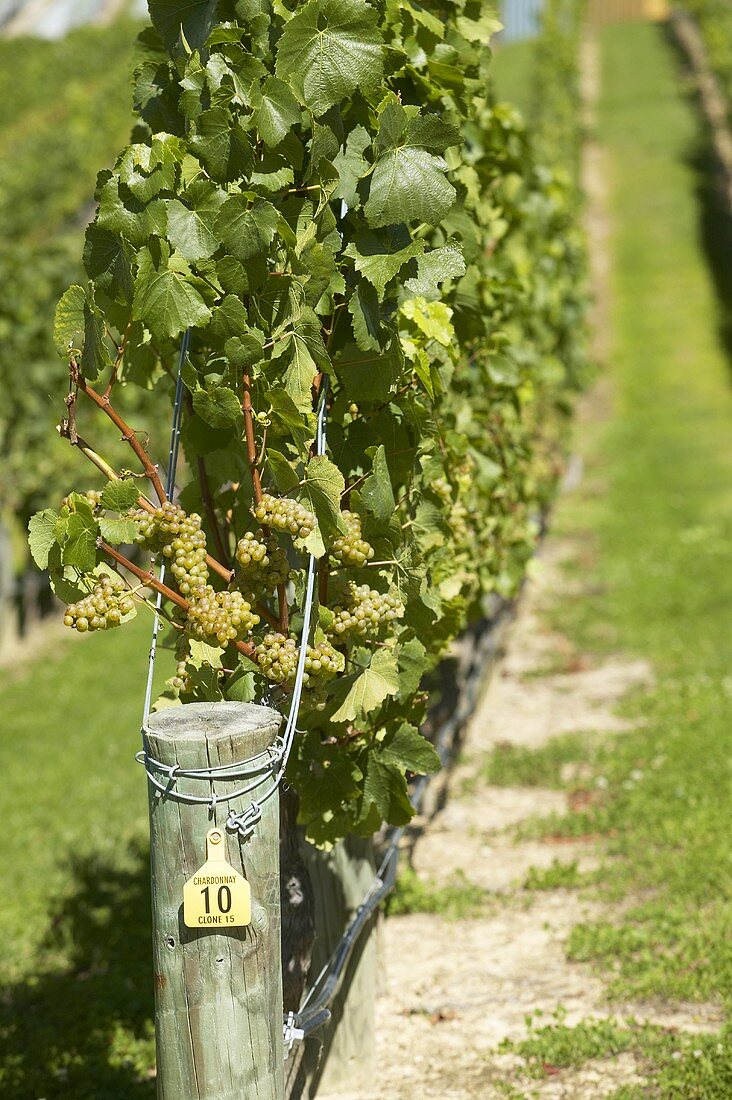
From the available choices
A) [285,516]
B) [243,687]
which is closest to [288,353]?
[285,516]

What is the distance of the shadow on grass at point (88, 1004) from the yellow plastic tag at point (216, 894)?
1.62 meters

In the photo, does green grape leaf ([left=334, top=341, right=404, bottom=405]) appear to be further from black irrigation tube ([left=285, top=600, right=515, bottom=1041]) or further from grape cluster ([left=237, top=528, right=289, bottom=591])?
black irrigation tube ([left=285, top=600, right=515, bottom=1041])

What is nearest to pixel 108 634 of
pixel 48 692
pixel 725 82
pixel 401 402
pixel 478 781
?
pixel 48 692

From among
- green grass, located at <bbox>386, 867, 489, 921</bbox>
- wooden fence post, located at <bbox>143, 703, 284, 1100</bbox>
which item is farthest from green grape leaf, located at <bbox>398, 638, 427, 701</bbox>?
green grass, located at <bbox>386, 867, 489, 921</bbox>

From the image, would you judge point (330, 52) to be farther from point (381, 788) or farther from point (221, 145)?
point (381, 788)

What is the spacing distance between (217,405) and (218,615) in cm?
46

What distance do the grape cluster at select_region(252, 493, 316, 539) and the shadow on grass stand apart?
201 cm

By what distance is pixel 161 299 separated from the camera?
8.00 ft

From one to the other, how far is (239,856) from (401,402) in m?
1.26

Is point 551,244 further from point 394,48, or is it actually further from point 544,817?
point 394,48

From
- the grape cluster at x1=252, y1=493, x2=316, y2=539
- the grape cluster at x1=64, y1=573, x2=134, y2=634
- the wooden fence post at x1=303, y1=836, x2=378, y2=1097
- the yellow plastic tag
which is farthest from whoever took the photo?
the wooden fence post at x1=303, y1=836, x2=378, y2=1097

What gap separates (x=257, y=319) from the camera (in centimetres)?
262

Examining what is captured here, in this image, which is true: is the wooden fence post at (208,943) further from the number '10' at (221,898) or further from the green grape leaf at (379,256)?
the green grape leaf at (379,256)

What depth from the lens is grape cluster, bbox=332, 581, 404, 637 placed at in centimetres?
269
